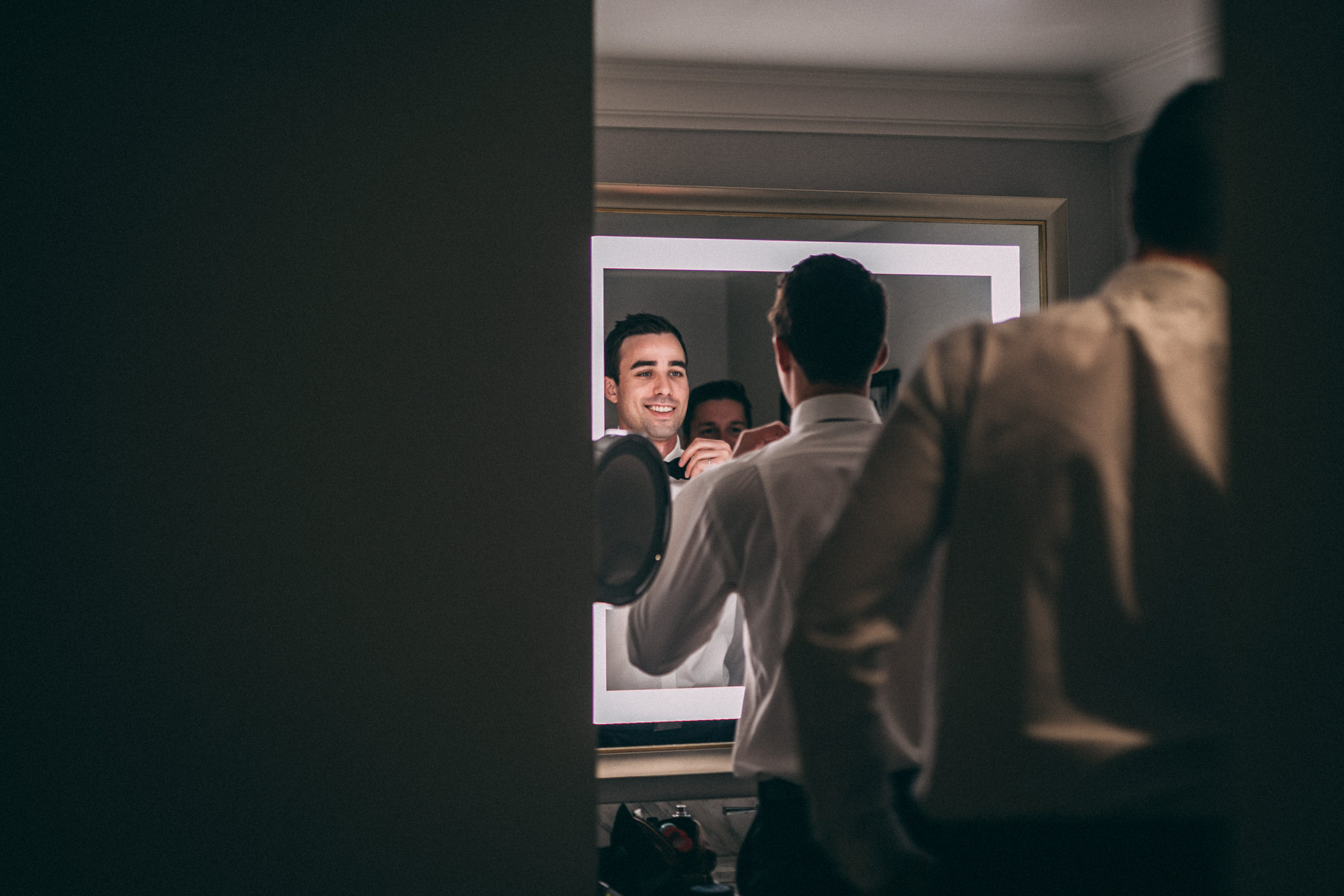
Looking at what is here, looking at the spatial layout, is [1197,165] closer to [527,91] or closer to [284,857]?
[527,91]

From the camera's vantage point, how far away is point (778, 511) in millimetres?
1266

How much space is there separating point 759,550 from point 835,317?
0.33m

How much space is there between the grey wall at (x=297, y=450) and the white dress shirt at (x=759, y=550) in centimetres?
34

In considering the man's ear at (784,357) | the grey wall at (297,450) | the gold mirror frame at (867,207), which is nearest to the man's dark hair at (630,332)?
the gold mirror frame at (867,207)

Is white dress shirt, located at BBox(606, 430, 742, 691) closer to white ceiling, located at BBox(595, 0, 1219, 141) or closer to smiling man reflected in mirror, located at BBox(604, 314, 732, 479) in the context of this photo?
smiling man reflected in mirror, located at BBox(604, 314, 732, 479)

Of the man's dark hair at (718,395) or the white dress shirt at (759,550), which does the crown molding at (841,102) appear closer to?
the man's dark hair at (718,395)

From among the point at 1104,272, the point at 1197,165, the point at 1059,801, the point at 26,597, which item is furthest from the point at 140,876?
the point at 1104,272

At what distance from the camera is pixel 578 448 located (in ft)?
3.20

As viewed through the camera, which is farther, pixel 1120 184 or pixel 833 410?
pixel 1120 184

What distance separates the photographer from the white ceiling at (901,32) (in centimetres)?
191

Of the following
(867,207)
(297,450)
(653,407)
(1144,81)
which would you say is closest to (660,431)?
Answer: (653,407)

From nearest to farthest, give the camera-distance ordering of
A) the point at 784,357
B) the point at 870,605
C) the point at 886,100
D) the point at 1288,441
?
1. the point at 1288,441
2. the point at 870,605
3. the point at 784,357
4. the point at 886,100

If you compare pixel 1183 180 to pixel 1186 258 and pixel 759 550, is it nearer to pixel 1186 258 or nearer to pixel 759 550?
pixel 1186 258

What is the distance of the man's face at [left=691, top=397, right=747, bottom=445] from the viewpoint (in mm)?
2176
